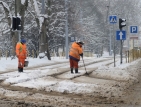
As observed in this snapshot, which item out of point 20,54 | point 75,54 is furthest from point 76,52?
point 20,54

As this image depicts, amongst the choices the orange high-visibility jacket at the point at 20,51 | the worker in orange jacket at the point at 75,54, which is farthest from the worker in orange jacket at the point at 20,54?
the worker in orange jacket at the point at 75,54

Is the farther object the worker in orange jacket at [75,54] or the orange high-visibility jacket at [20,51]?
the orange high-visibility jacket at [20,51]

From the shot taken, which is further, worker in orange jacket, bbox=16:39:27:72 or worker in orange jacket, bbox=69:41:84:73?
worker in orange jacket, bbox=16:39:27:72

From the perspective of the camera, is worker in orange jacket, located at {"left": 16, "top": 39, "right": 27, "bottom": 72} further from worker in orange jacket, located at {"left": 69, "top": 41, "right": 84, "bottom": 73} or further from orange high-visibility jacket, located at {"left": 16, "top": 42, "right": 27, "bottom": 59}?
worker in orange jacket, located at {"left": 69, "top": 41, "right": 84, "bottom": 73}

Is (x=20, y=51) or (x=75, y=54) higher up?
(x=20, y=51)

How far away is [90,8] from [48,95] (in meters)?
66.1

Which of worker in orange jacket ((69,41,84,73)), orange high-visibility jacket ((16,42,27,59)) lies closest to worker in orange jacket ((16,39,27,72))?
orange high-visibility jacket ((16,42,27,59))

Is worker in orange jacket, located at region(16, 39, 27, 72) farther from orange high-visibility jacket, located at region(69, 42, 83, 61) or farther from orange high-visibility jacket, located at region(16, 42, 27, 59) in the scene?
orange high-visibility jacket, located at region(69, 42, 83, 61)

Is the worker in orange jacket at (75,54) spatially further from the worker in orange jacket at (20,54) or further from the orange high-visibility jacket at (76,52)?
the worker in orange jacket at (20,54)

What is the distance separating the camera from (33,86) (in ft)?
36.8

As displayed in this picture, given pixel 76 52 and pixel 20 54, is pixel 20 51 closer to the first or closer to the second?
A: pixel 20 54

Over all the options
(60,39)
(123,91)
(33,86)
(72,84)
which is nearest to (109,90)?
(123,91)

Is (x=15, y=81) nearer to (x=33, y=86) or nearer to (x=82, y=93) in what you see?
(x=33, y=86)

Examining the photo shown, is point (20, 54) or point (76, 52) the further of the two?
point (20, 54)
